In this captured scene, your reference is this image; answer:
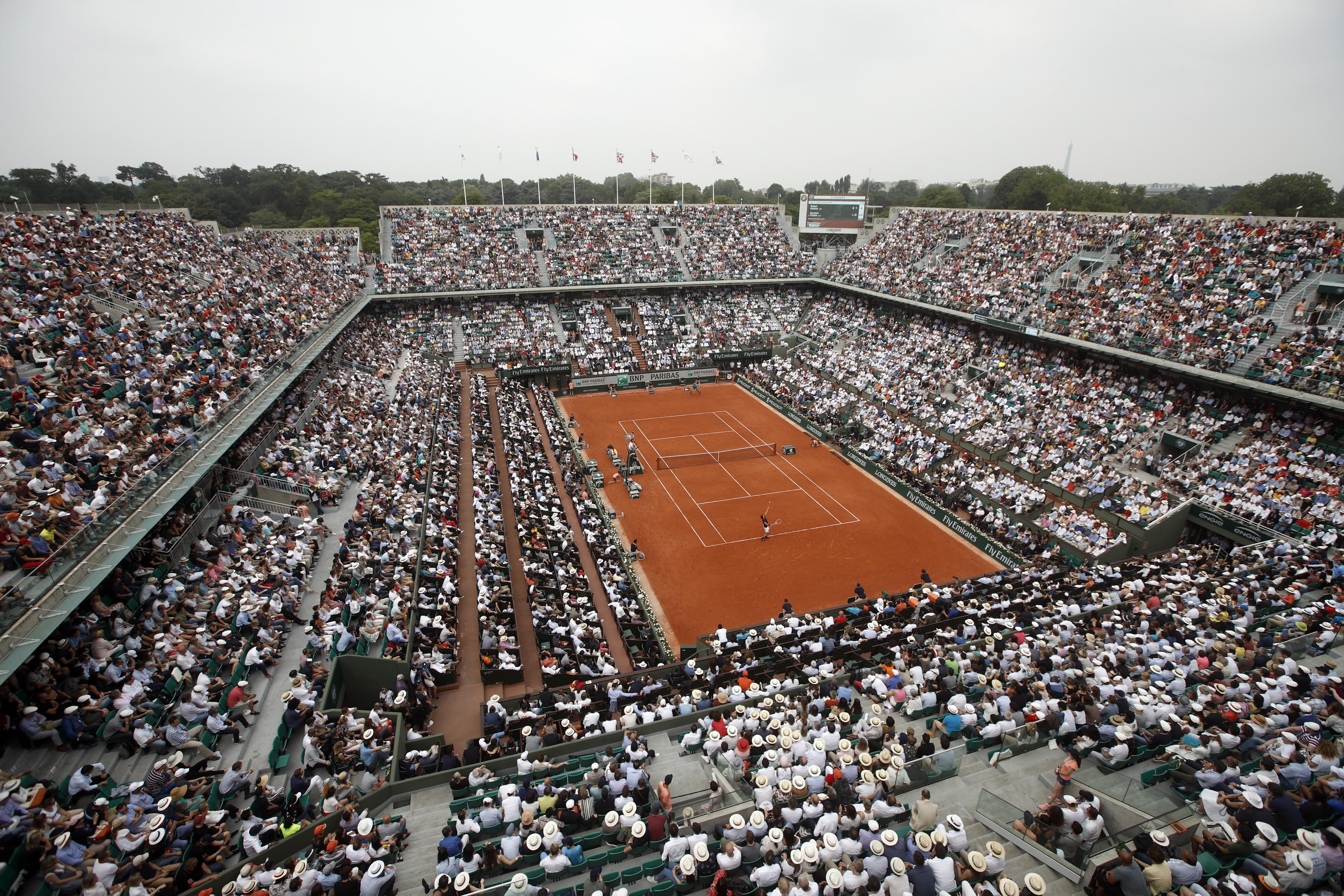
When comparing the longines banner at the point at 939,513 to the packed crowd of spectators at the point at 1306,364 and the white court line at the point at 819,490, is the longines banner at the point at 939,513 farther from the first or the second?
the packed crowd of spectators at the point at 1306,364

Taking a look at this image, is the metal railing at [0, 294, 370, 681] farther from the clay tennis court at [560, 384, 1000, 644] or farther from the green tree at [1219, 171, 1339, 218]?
the green tree at [1219, 171, 1339, 218]

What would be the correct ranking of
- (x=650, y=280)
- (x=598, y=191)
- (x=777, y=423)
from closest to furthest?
(x=777, y=423)
(x=650, y=280)
(x=598, y=191)

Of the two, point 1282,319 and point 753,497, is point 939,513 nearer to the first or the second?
point 753,497

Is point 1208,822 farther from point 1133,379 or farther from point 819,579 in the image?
point 1133,379

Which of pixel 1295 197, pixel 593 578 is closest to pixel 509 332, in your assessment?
Result: pixel 593 578

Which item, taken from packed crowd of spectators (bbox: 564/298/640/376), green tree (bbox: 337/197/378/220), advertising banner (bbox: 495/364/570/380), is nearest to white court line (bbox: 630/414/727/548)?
advertising banner (bbox: 495/364/570/380)

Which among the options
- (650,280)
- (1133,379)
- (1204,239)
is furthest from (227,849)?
(650,280)
